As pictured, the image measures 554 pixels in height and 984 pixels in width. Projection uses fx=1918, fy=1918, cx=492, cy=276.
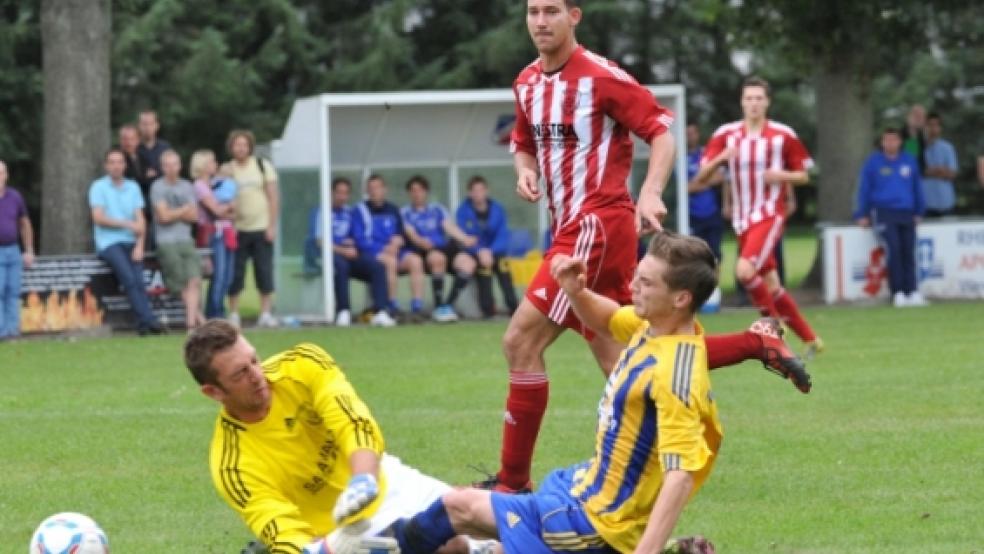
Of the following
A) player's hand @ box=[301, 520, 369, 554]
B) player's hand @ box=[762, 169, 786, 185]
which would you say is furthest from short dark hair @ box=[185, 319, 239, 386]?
player's hand @ box=[762, 169, 786, 185]

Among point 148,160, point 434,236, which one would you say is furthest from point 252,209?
point 434,236

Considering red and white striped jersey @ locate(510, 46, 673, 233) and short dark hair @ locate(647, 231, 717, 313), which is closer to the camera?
short dark hair @ locate(647, 231, 717, 313)

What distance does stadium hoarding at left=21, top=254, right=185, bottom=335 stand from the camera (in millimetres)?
19281

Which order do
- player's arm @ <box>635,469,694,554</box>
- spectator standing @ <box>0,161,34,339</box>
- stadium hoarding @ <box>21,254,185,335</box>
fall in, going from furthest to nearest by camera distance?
1. stadium hoarding @ <box>21,254,185,335</box>
2. spectator standing @ <box>0,161,34,339</box>
3. player's arm @ <box>635,469,694,554</box>

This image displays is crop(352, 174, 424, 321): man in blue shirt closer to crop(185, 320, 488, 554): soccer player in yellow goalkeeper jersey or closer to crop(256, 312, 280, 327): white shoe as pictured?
crop(256, 312, 280, 327): white shoe

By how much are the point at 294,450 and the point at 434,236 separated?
14.6 metres

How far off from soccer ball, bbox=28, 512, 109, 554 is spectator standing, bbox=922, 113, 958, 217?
17960mm

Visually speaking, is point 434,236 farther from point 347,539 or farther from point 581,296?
point 347,539

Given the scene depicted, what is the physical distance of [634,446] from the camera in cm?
620

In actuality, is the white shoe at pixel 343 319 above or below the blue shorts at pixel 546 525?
below

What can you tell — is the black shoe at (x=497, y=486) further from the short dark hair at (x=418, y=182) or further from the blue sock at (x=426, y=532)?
the short dark hair at (x=418, y=182)

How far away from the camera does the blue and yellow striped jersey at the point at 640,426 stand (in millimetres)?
6098

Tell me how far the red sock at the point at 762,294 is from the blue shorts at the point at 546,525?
9128 mm

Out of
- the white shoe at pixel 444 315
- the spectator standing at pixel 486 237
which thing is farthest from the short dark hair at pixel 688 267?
the spectator standing at pixel 486 237
